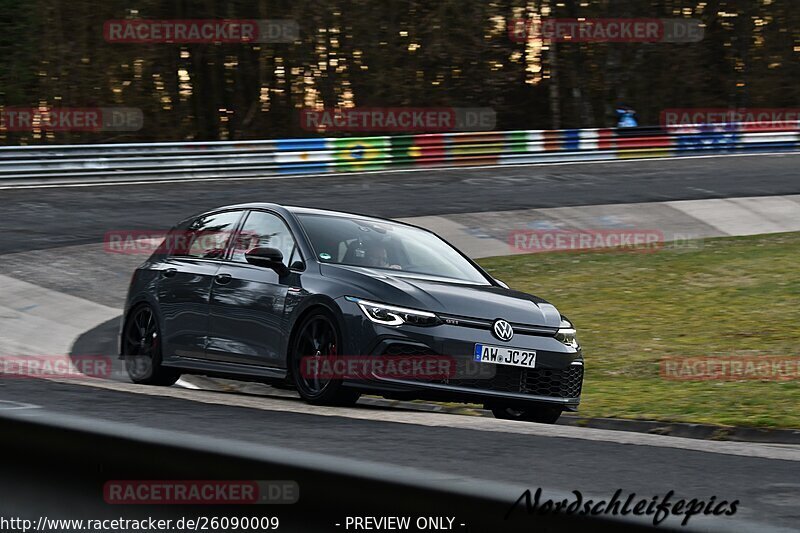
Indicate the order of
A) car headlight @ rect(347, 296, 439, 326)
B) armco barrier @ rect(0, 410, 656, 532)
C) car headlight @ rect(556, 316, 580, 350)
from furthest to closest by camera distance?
car headlight @ rect(556, 316, 580, 350) → car headlight @ rect(347, 296, 439, 326) → armco barrier @ rect(0, 410, 656, 532)

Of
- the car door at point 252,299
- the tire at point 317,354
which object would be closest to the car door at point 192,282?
the car door at point 252,299

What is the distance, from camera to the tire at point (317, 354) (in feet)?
25.8

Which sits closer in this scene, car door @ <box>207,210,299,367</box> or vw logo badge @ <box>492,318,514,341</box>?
vw logo badge @ <box>492,318,514,341</box>

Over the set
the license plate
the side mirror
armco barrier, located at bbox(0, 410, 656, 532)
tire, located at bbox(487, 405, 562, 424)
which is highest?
armco barrier, located at bbox(0, 410, 656, 532)

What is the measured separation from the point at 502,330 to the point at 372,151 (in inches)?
889

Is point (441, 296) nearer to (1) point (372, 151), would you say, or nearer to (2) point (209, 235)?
(2) point (209, 235)

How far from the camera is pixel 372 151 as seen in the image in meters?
30.3

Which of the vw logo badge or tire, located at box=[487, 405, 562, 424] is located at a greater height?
the vw logo badge

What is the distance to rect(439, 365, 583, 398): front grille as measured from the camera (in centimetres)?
792

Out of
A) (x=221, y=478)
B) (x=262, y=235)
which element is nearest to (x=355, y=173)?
(x=262, y=235)

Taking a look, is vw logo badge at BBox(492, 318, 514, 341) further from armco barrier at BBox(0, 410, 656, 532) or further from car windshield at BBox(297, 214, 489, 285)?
armco barrier at BBox(0, 410, 656, 532)

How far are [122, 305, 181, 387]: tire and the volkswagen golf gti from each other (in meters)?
0.01

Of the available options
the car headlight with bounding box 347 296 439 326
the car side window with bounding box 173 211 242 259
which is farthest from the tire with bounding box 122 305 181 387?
the car headlight with bounding box 347 296 439 326

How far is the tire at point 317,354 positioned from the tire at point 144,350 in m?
1.75
